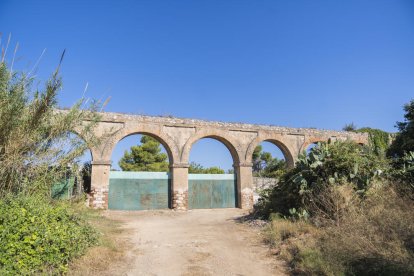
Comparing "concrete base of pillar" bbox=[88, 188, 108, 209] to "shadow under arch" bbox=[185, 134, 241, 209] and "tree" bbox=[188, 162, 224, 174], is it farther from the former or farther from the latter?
"tree" bbox=[188, 162, 224, 174]

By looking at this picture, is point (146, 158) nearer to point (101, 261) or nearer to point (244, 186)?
point (244, 186)

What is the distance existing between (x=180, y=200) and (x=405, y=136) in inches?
395

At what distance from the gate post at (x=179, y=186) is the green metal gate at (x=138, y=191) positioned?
1.58ft

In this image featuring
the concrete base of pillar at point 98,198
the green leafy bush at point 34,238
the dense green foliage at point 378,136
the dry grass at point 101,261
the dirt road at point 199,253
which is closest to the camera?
the green leafy bush at point 34,238

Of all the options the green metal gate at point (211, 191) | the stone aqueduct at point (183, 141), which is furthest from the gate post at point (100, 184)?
the green metal gate at point (211, 191)

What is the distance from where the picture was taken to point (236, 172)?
16.8m

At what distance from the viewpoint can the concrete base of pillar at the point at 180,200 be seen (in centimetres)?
1465

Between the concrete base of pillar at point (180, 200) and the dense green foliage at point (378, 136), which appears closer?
the concrete base of pillar at point (180, 200)

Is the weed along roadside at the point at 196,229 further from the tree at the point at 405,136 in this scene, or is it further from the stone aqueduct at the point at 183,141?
the stone aqueduct at the point at 183,141

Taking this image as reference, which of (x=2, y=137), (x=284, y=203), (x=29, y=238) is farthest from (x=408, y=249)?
(x=2, y=137)

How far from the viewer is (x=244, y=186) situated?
16359mm

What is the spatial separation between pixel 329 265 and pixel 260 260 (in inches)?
55.7

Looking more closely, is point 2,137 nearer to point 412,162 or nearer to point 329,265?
point 329,265

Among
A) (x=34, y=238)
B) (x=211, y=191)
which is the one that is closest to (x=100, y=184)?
(x=211, y=191)
